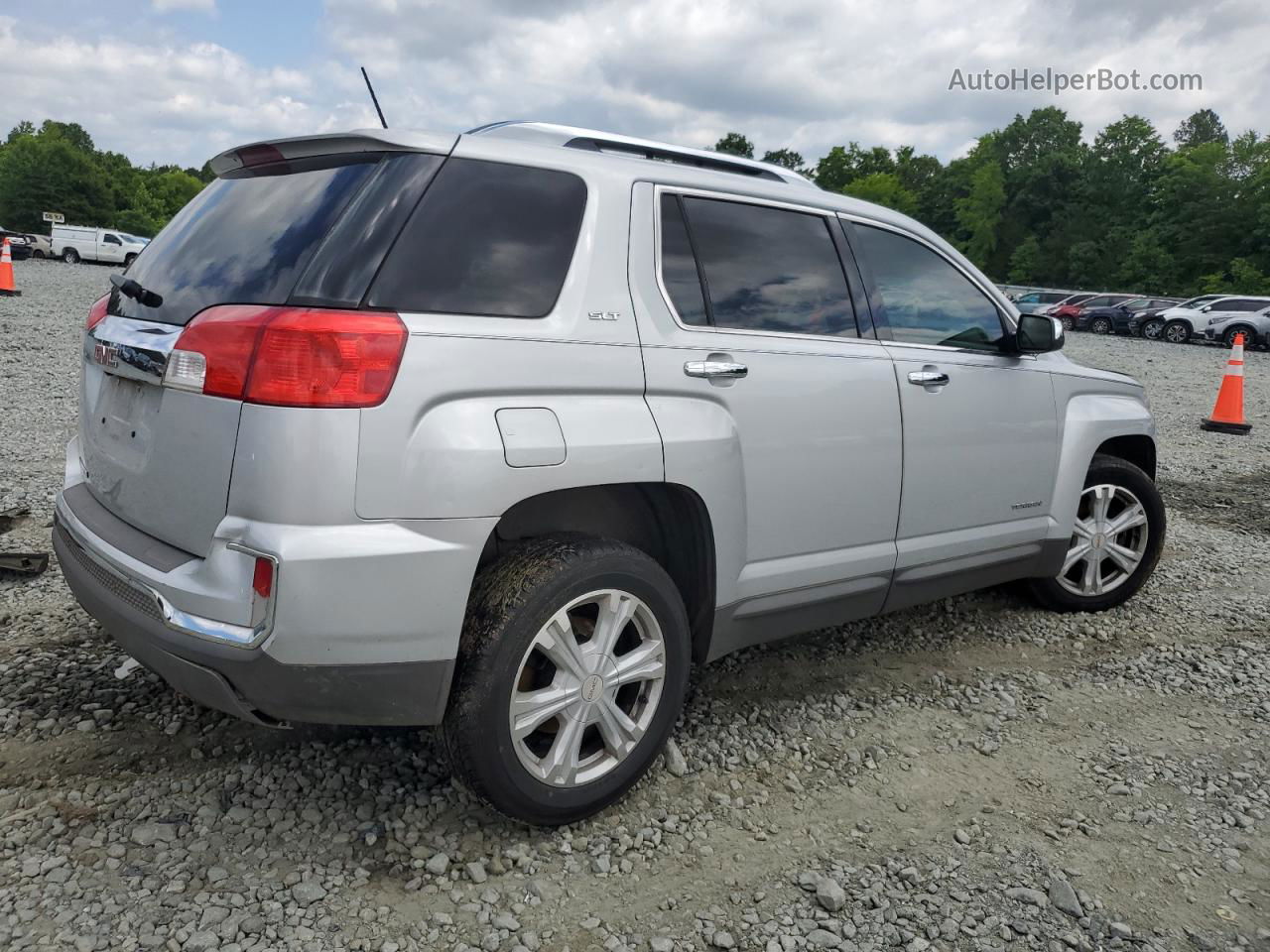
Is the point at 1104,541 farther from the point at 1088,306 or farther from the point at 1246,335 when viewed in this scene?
the point at 1088,306

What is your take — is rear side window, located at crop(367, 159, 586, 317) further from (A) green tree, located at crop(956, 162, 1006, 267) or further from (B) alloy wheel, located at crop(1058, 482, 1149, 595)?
(A) green tree, located at crop(956, 162, 1006, 267)

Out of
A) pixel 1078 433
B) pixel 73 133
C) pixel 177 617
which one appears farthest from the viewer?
pixel 73 133

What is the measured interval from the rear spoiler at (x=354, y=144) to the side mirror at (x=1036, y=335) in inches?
96.5

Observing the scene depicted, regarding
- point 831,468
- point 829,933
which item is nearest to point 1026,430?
point 831,468

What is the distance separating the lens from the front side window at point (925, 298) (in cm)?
360

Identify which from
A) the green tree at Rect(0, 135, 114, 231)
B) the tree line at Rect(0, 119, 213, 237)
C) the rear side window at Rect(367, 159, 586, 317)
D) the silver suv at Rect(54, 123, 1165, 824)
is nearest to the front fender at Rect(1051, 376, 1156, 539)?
the silver suv at Rect(54, 123, 1165, 824)

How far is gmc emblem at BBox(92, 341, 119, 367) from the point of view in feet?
8.61

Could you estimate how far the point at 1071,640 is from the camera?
14.5ft

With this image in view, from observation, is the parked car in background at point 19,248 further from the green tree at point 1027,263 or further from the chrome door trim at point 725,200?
the green tree at point 1027,263

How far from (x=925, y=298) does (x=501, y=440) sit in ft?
6.84

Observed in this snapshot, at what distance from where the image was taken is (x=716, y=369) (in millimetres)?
2855

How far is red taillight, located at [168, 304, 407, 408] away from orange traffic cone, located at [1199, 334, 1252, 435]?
35.8 ft

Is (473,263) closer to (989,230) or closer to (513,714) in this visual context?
(513,714)

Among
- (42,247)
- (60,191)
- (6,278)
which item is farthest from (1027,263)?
(60,191)
